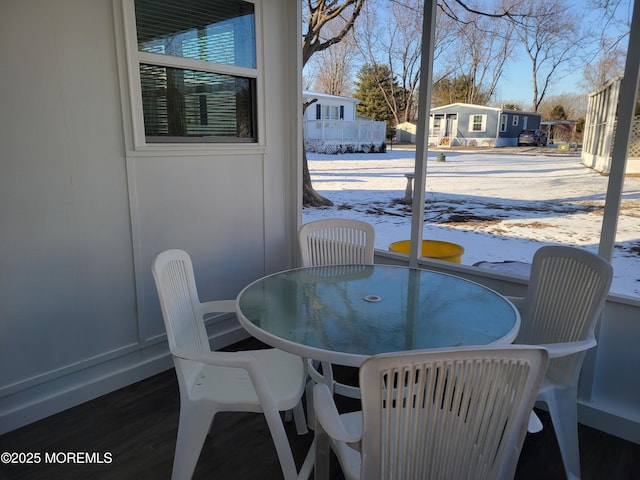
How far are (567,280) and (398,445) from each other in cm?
132

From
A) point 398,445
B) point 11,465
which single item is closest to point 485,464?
point 398,445

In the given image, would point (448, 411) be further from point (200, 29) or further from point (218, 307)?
point (200, 29)

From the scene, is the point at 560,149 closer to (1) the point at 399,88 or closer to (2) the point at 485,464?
(1) the point at 399,88

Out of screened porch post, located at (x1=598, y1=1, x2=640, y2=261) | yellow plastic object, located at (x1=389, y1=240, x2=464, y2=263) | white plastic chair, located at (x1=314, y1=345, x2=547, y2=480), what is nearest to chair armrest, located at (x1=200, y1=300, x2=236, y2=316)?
white plastic chair, located at (x1=314, y1=345, x2=547, y2=480)

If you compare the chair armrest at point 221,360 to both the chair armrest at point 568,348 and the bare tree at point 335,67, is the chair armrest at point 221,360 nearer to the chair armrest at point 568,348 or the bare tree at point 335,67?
the chair armrest at point 568,348

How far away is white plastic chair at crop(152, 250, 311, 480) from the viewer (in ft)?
5.36

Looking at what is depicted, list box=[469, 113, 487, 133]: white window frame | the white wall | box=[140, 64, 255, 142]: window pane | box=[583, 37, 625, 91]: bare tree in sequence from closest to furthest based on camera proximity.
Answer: the white wall → box=[583, 37, 625, 91]: bare tree → box=[140, 64, 255, 142]: window pane → box=[469, 113, 487, 133]: white window frame

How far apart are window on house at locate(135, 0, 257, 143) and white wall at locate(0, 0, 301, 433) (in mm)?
168

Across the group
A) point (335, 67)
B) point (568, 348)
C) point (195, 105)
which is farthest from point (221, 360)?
point (335, 67)

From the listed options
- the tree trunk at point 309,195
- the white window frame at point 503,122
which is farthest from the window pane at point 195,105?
the white window frame at point 503,122

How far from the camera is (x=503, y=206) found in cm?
311

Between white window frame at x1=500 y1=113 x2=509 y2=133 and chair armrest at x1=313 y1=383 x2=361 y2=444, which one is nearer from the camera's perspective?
chair armrest at x1=313 y1=383 x2=361 y2=444

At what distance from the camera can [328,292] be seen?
6.78 feet

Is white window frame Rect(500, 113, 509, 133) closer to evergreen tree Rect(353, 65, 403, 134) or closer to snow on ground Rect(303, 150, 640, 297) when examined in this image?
snow on ground Rect(303, 150, 640, 297)
